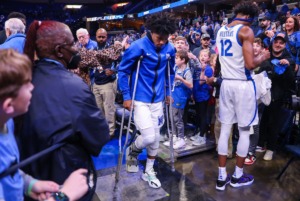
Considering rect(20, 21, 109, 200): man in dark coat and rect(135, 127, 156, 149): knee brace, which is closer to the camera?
rect(20, 21, 109, 200): man in dark coat

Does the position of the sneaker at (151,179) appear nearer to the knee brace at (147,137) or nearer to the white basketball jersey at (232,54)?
the knee brace at (147,137)

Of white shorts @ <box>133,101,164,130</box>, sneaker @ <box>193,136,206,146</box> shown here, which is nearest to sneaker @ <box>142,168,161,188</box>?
white shorts @ <box>133,101,164,130</box>

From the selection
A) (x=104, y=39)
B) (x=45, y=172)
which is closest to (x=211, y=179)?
(x=45, y=172)

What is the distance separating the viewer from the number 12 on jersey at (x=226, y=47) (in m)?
3.10

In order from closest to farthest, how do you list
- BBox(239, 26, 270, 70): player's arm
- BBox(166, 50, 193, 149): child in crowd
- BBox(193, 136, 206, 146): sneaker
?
BBox(239, 26, 270, 70): player's arm → BBox(166, 50, 193, 149): child in crowd → BBox(193, 136, 206, 146): sneaker

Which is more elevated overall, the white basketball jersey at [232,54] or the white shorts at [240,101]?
the white basketball jersey at [232,54]

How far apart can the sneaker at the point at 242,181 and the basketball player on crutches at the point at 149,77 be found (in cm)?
92

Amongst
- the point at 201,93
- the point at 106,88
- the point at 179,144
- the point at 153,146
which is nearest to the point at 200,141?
the point at 179,144

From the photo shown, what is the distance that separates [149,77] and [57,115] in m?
1.87

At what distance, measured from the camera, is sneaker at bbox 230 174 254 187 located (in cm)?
340

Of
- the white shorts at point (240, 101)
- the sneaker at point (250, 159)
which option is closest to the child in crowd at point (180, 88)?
the sneaker at point (250, 159)

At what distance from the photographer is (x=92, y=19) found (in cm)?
3038

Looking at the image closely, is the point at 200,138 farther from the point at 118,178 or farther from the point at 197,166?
the point at 118,178

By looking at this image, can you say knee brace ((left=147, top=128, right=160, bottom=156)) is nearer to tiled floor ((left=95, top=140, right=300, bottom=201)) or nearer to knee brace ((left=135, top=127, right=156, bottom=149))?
knee brace ((left=135, top=127, right=156, bottom=149))
